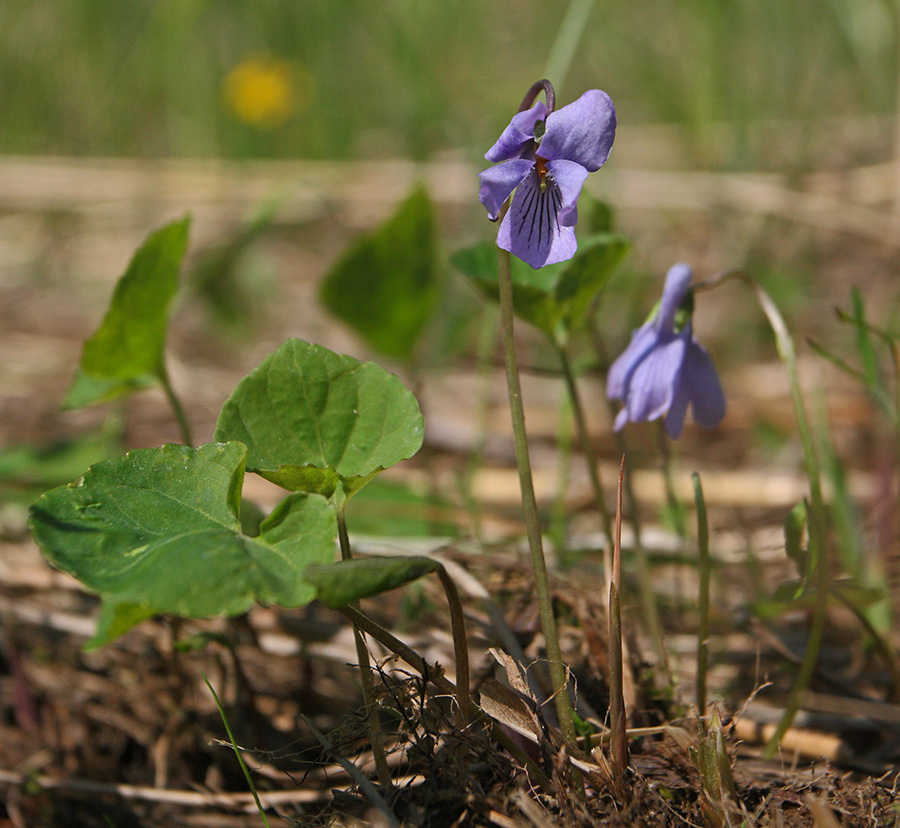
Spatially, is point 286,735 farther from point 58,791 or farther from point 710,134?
point 710,134

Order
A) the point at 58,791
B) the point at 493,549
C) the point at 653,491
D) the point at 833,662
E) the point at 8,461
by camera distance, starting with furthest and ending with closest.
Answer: the point at 653,491
the point at 8,461
the point at 493,549
the point at 833,662
the point at 58,791

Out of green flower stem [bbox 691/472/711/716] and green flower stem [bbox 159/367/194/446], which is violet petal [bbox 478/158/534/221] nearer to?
green flower stem [bbox 691/472/711/716]

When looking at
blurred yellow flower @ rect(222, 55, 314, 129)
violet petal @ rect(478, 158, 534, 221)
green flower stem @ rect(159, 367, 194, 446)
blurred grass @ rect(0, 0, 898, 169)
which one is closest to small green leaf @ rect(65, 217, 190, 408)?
green flower stem @ rect(159, 367, 194, 446)

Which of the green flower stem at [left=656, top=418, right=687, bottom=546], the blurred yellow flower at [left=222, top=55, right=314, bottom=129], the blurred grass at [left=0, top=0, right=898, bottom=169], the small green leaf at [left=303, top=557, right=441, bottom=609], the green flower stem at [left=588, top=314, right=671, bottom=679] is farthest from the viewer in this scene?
the blurred yellow flower at [left=222, top=55, right=314, bottom=129]

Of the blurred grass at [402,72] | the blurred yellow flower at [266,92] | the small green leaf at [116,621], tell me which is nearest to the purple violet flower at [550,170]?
the small green leaf at [116,621]

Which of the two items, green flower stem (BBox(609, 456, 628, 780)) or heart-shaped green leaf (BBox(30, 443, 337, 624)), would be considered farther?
green flower stem (BBox(609, 456, 628, 780))

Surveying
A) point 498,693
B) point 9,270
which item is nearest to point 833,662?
point 498,693

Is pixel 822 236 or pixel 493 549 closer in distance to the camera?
pixel 493 549
